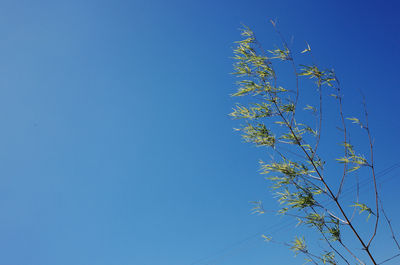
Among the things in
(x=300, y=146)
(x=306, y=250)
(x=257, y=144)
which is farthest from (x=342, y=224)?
(x=257, y=144)

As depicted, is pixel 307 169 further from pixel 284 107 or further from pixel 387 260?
pixel 387 260

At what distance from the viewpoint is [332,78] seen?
383 cm

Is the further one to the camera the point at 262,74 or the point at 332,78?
the point at 262,74

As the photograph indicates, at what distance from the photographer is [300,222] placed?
3748 millimetres

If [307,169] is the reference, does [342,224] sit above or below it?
below

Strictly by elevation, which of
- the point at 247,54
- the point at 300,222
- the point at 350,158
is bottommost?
the point at 300,222

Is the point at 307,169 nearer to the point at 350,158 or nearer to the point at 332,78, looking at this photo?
the point at 350,158

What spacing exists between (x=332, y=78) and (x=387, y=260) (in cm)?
252

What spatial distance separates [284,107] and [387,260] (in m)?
2.34

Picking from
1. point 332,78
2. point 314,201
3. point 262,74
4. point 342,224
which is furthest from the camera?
point 262,74

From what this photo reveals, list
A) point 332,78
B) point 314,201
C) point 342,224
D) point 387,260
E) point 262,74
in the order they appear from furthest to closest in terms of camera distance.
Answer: point 262,74 < point 332,78 < point 314,201 < point 342,224 < point 387,260

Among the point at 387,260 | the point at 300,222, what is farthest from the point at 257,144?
the point at 387,260

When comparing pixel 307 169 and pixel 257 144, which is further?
pixel 257 144

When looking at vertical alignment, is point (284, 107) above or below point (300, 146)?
above
